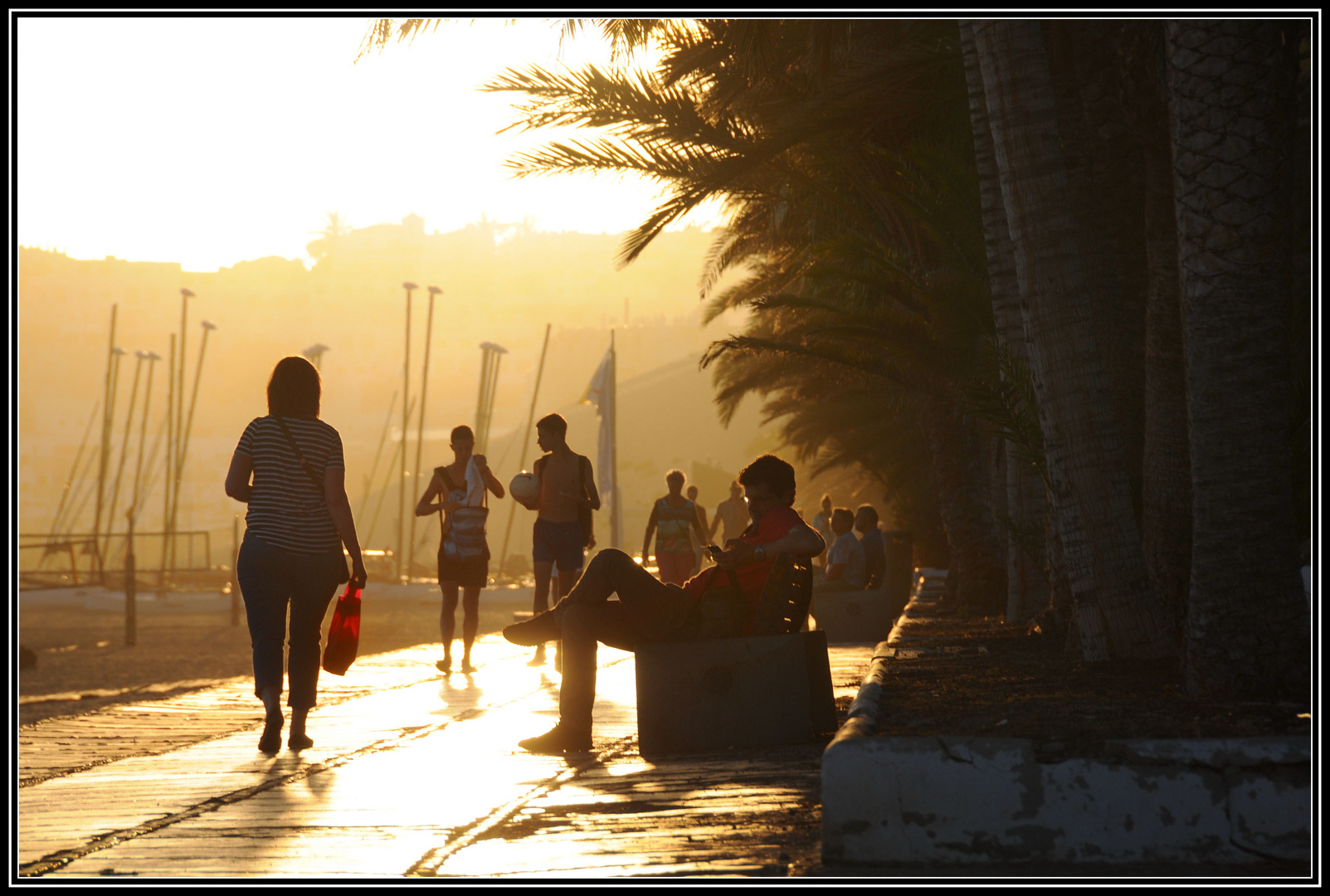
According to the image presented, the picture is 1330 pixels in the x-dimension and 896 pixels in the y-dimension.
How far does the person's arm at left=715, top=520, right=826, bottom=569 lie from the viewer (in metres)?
5.40

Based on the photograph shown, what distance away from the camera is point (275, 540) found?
5836mm

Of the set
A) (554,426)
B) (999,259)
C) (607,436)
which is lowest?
(554,426)

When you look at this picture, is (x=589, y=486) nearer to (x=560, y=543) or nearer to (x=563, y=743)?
(x=560, y=543)

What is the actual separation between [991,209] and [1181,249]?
12.2ft

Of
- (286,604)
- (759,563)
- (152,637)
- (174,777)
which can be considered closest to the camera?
(174,777)

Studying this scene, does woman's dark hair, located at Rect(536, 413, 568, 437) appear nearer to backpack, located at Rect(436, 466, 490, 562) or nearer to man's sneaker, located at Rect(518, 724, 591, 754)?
backpack, located at Rect(436, 466, 490, 562)

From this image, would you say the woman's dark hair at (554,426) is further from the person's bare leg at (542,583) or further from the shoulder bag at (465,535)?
the person's bare leg at (542,583)

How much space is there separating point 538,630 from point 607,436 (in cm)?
2982

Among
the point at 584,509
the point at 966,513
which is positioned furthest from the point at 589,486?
the point at 966,513

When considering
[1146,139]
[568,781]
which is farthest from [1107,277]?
[568,781]

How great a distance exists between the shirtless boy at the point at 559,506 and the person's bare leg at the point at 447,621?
2.18ft

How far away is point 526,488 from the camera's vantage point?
9.57 meters

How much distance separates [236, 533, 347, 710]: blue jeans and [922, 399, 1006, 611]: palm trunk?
939 cm

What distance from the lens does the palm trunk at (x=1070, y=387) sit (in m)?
5.85
